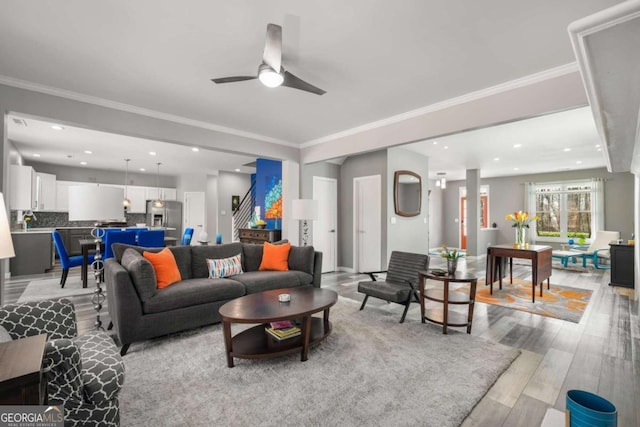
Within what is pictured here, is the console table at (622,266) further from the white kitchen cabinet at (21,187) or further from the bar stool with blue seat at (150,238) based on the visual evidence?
the white kitchen cabinet at (21,187)

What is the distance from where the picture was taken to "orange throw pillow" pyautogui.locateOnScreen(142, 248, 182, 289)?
3164 millimetres

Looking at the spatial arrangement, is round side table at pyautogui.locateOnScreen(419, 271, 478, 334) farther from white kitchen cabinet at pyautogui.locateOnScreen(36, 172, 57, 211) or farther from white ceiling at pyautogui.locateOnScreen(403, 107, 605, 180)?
white kitchen cabinet at pyautogui.locateOnScreen(36, 172, 57, 211)

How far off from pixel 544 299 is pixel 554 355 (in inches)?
82.6

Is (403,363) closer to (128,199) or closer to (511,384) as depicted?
(511,384)

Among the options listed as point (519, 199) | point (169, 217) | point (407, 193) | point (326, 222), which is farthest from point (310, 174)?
point (519, 199)

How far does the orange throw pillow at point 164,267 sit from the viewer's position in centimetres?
316

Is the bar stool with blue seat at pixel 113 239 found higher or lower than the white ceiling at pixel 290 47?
lower

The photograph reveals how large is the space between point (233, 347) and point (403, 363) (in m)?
1.45

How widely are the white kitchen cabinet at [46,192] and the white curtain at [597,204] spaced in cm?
1459

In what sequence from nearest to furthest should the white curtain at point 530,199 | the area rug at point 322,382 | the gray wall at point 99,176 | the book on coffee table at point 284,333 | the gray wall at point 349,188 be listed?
the area rug at point 322,382 < the book on coffee table at point 284,333 < the gray wall at point 349,188 < the gray wall at point 99,176 < the white curtain at point 530,199

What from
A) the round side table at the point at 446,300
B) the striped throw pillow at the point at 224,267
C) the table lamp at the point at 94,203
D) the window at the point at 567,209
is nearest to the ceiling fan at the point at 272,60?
the table lamp at the point at 94,203

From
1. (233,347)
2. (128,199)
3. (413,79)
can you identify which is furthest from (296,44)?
(128,199)

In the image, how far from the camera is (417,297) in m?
3.52

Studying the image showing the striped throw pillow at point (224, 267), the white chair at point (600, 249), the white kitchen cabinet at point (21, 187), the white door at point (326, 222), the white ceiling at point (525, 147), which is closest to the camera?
the striped throw pillow at point (224, 267)
